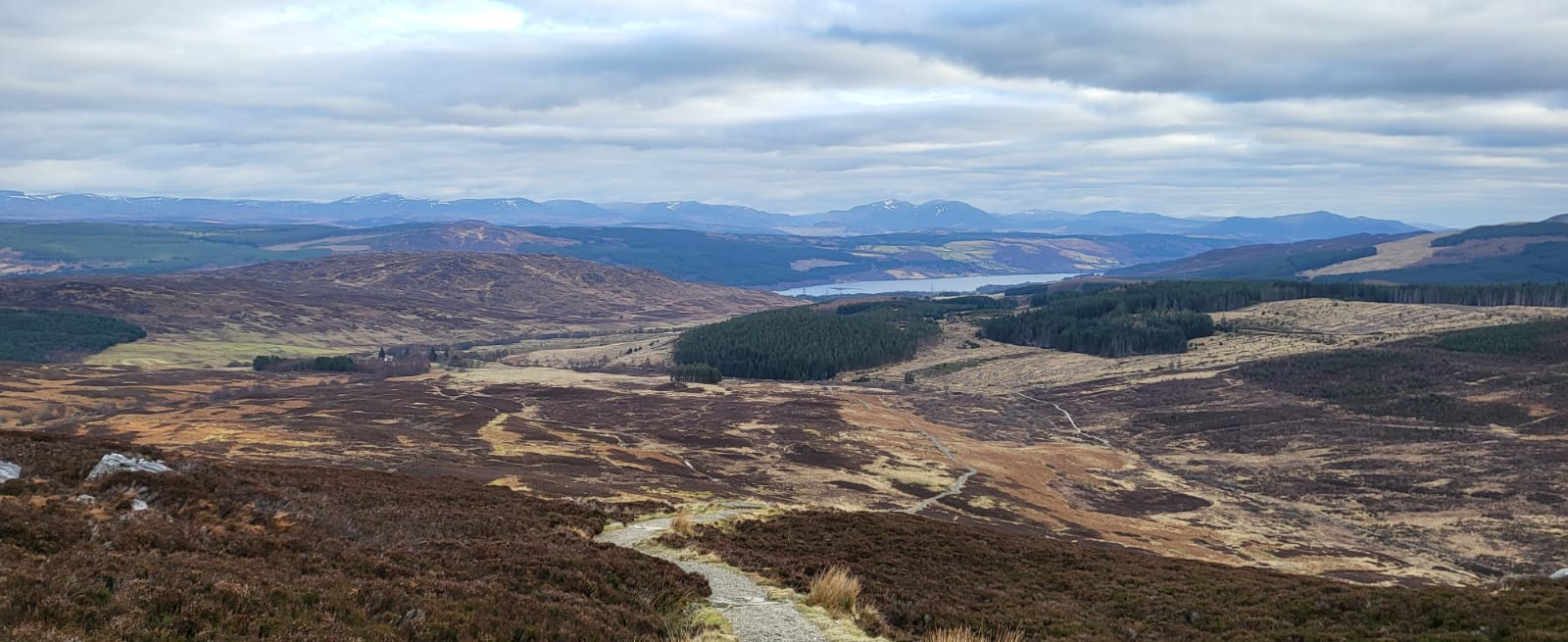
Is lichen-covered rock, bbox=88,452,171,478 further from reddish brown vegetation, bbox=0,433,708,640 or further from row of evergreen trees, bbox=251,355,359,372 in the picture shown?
row of evergreen trees, bbox=251,355,359,372

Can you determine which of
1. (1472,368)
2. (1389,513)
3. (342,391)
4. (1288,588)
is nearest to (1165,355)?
(1472,368)

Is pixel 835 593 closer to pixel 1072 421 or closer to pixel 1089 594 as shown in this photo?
pixel 1089 594

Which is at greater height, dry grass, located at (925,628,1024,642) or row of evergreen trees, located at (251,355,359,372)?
dry grass, located at (925,628,1024,642)

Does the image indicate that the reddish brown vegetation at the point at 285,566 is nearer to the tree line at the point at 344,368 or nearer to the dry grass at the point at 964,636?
the dry grass at the point at 964,636

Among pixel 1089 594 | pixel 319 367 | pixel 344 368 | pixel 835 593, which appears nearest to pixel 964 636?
pixel 835 593

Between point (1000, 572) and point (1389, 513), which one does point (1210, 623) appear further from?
point (1389, 513)

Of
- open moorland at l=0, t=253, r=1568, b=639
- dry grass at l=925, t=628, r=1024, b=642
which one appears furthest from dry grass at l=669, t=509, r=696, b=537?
dry grass at l=925, t=628, r=1024, b=642
